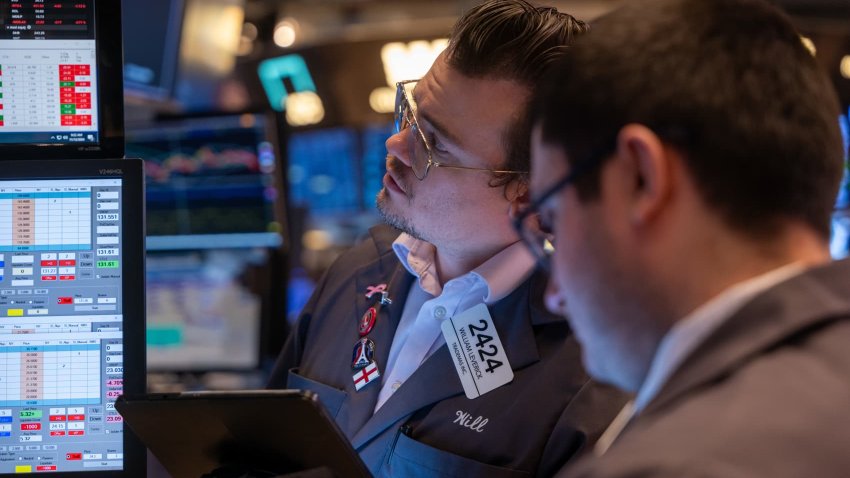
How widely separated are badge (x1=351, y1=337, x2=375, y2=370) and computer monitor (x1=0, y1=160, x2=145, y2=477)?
21.1 inches

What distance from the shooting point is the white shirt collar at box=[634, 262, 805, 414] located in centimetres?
95

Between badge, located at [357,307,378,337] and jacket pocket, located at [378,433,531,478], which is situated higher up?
badge, located at [357,307,378,337]

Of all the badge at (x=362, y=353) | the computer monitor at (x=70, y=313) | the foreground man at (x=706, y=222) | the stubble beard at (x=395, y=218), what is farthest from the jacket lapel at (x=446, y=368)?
the foreground man at (x=706, y=222)

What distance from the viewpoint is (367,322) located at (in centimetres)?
196

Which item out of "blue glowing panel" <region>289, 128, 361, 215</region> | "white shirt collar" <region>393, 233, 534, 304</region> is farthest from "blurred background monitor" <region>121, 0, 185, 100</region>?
"white shirt collar" <region>393, 233, 534, 304</region>

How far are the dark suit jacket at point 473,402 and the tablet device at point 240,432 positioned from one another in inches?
12.5

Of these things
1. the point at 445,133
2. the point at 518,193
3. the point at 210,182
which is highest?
the point at 445,133

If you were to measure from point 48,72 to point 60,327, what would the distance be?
0.43m

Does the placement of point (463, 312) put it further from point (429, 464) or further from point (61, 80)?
point (61, 80)

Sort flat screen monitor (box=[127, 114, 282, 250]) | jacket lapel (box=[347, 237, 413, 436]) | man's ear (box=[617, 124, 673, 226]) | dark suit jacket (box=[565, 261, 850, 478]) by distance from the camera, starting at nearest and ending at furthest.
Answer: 1. dark suit jacket (box=[565, 261, 850, 478])
2. man's ear (box=[617, 124, 673, 226])
3. jacket lapel (box=[347, 237, 413, 436])
4. flat screen monitor (box=[127, 114, 282, 250])

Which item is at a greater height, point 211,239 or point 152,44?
point 152,44

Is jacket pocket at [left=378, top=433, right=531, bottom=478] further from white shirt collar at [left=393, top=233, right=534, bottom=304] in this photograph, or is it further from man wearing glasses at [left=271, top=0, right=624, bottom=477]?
white shirt collar at [left=393, top=233, right=534, bottom=304]

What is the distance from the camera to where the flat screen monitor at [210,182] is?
4.30m

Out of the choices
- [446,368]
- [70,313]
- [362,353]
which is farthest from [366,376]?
[70,313]
